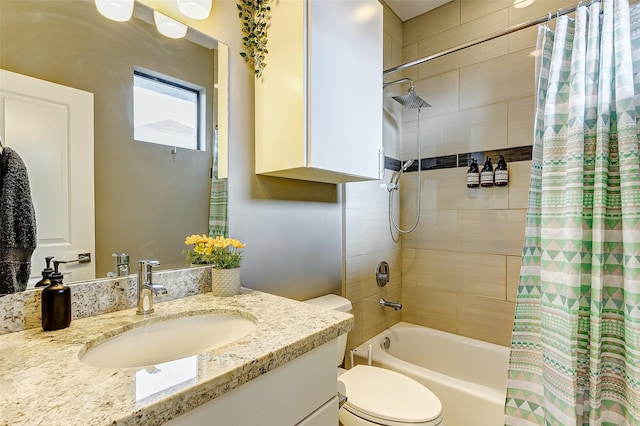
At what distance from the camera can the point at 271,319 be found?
2.79 ft

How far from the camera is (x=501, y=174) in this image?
75.0 inches

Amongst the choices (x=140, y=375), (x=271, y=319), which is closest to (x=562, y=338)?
(x=271, y=319)

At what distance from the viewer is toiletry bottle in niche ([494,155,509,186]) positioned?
1899mm

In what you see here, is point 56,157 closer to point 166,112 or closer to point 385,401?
point 166,112

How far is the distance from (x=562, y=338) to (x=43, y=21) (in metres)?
1.88

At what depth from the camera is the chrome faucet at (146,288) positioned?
0.89m

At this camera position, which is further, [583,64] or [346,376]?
[346,376]

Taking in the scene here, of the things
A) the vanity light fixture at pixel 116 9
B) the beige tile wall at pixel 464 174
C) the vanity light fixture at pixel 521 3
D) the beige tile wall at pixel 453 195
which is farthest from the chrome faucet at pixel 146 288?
the vanity light fixture at pixel 521 3

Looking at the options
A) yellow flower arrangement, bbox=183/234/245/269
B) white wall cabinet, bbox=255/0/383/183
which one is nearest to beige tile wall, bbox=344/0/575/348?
white wall cabinet, bbox=255/0/383/183

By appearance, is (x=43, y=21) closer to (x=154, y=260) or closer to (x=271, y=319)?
(x=154, y=260)

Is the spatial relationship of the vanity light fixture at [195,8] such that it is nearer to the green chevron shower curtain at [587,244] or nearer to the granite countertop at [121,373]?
the granite countertop at [121,373]

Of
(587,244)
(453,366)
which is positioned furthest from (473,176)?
(453,366)

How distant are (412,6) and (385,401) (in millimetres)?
2474

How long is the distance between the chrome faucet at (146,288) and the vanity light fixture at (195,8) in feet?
2.97
